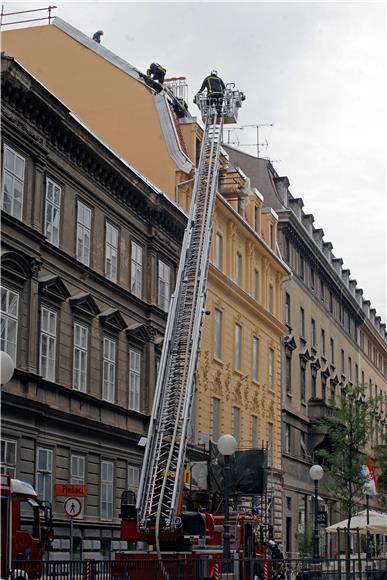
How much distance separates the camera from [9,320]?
85.8 feet

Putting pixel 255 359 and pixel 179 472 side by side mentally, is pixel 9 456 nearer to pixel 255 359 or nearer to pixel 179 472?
pixel 179 472

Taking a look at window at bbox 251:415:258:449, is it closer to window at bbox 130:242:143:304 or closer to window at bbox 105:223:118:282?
window at bbox 130:242:143:304

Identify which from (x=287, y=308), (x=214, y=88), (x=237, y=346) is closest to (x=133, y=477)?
(x=214, y=88)

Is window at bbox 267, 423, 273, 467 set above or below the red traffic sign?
above

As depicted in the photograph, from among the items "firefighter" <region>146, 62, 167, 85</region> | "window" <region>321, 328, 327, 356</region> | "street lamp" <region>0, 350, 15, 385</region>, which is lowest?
"street lamp" <region>0, 350, 15, 385</region>

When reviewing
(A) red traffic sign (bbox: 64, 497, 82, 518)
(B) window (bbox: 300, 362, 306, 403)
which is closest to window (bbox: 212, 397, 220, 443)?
(B) window (bbox: 300, 362, 306, 403)

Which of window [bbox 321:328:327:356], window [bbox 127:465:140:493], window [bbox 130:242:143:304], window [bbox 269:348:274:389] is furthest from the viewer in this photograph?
window [bbox 321:328:327:356]

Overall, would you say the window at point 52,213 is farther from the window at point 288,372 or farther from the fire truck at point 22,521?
the window at point 288,372

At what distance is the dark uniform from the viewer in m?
35.1

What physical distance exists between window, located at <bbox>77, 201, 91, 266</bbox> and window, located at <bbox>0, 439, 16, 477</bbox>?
6821 mm

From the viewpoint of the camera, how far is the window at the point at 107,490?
31531 mm

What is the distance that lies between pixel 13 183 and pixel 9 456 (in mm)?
6778

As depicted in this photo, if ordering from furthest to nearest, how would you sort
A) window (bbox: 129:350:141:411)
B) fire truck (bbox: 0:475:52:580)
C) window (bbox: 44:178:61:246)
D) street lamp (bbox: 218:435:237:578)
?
1. window (bbox: 129:350:141:411)
2. window (bbox: 44:178:61:246)
3. street lamp (bbox: 218:435:237:578)
4. fire truck (bbox: 0:475:52:580)

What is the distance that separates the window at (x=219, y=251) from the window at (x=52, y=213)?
14.2 meters
